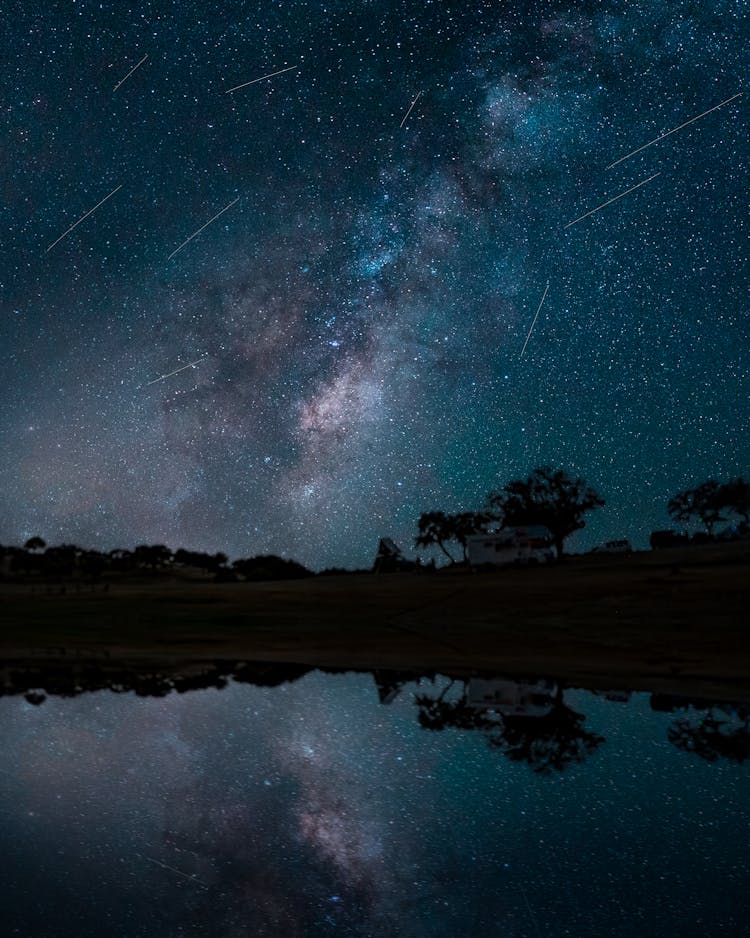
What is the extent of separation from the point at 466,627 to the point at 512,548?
144 feet

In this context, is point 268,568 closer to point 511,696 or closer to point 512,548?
point 512,548

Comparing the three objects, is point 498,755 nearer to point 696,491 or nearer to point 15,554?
point 696,491

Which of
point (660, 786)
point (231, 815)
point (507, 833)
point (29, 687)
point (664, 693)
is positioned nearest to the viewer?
point (507, 833)

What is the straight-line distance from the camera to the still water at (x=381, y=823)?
5922mm

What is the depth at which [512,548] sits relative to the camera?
8238 centimetres

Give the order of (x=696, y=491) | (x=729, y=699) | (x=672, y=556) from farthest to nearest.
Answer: (x=696, y=491), (x=672, y=556), (x=729, y=699)

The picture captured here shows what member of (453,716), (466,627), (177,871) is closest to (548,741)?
(453,716)

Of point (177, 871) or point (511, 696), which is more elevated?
point (511, 696)

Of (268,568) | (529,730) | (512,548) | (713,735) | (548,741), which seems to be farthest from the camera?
(268,568)

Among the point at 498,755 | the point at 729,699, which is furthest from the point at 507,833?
the point at 729,699

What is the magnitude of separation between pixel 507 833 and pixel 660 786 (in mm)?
2966

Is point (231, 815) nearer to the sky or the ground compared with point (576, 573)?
nearer to the ground

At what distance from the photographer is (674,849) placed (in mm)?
7387

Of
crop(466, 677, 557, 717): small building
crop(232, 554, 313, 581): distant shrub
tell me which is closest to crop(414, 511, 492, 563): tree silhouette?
Result: crop(232, 554, 313, 581): distant shrub
